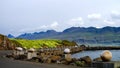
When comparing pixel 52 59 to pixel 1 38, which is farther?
pixel 1 38

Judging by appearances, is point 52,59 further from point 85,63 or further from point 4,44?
point 4,44

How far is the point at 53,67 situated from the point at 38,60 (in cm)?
990

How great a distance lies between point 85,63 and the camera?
34250mm

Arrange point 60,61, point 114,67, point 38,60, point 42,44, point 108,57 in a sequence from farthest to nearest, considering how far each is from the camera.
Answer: point 42,44 < point 38,60 < point 60,61 < point 108,57 < point 114,67

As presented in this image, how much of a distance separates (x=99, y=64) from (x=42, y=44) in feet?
359

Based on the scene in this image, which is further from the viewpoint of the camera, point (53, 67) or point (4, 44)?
point (4, 44)

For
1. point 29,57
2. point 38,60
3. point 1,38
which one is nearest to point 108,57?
point 38,60

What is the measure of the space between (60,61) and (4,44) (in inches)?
2491

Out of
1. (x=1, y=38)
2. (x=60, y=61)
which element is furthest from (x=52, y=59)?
(x=1, y=38)

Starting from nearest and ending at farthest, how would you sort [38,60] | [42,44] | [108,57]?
[108,57], [38,60], [42,44]

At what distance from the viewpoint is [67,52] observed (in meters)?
40.7

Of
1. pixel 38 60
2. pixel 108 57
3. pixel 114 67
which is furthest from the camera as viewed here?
pixel 38 60

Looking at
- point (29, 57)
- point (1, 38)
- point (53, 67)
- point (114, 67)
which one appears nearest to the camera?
point (114, 67)

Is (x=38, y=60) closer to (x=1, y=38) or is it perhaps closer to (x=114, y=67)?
(x=114, y=67)
